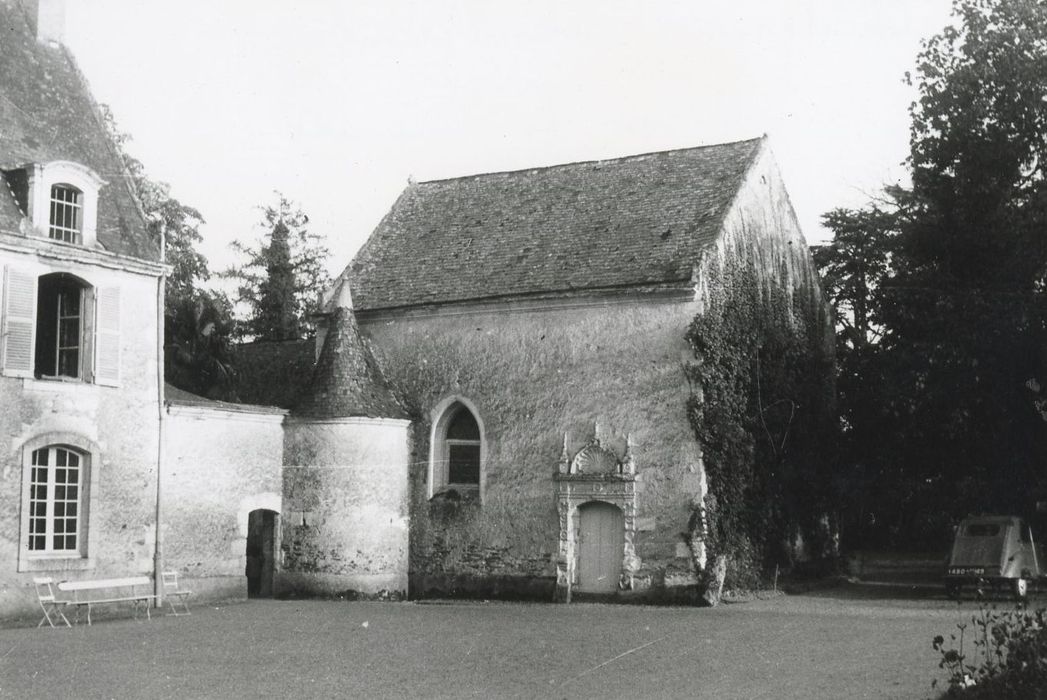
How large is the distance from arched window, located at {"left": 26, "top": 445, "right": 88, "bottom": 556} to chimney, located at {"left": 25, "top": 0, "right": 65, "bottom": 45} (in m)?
8.68

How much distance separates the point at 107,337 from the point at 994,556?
59.7 ft

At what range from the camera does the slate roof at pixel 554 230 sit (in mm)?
25547

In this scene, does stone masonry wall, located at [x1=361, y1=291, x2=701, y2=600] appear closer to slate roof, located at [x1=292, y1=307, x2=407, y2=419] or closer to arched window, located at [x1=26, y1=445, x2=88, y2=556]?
slate roof, located at [x1=292, y1=307, x2=407, y2=419]

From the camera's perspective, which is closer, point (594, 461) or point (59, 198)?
point (59, 198)

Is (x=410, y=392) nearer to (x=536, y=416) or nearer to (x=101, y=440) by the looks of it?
(x=536, y=416)

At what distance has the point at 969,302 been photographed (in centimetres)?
2567

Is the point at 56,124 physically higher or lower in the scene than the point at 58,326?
higher

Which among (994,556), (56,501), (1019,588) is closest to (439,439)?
(56,501)

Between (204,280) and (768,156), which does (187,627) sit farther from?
(204,280)

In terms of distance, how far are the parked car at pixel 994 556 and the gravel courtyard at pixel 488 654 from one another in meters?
1.90

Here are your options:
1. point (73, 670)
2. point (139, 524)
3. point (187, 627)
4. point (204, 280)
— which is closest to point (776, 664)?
point (73, 670)

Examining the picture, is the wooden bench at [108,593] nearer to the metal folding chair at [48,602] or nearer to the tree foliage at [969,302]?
the metal folding chair at [48,602]

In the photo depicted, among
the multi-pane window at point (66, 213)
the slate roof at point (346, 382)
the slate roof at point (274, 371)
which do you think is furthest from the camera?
the slate roof at point (274, 371)

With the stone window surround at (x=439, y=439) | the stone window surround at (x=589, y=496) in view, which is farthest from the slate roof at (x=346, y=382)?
the stone window surround at (x=589, y=496)
